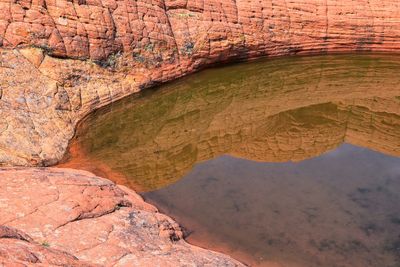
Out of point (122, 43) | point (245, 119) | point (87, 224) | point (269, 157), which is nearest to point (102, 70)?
point (122, 43)

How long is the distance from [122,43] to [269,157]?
18.8ft

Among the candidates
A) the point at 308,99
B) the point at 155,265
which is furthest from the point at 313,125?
the point at 155,265

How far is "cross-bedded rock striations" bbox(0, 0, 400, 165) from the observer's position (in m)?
12.1

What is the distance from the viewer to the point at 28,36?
13.3 m

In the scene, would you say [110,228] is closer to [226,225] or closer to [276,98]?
[226,225]

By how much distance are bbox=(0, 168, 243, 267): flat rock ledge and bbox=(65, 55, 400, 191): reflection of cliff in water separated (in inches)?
89.1

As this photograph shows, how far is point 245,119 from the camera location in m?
14.3

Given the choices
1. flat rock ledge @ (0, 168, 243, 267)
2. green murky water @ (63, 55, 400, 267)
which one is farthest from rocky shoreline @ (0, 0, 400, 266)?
green murky water @ (63, 55, 400, 267)

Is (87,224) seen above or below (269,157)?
above

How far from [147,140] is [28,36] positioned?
417 centimetres

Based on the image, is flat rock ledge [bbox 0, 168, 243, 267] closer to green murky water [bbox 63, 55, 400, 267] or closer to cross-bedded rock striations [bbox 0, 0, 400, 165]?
green murky water [bbox 63, 55, 400, 267]

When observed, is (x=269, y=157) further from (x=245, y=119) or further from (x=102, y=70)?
(x=102, y=70)

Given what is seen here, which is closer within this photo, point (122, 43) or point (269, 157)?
point (269, 157)

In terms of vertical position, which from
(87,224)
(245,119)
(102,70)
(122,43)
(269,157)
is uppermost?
(122,43)
